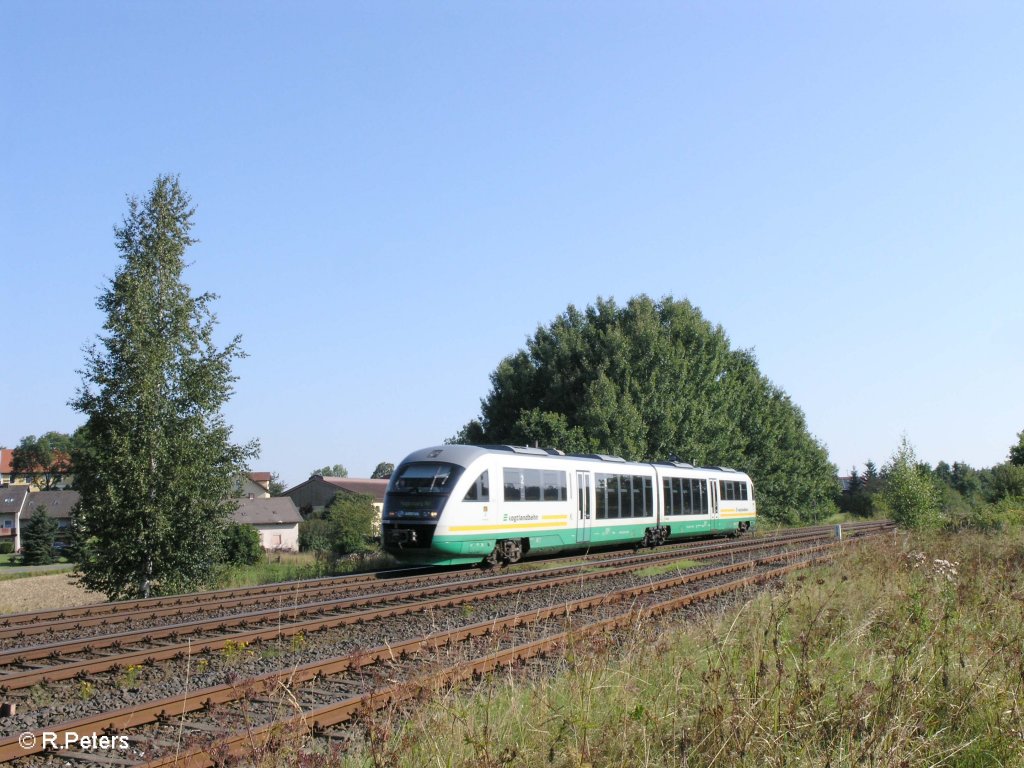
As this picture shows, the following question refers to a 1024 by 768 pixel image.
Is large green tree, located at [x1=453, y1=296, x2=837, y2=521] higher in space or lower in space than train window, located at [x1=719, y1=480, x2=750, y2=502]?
higher

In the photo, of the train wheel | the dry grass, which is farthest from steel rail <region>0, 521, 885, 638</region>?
the dry grass

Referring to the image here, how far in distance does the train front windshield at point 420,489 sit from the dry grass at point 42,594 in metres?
11.3

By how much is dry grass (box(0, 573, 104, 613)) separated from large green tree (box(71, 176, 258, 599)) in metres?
2.82

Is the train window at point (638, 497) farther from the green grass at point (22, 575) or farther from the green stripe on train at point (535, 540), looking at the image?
the green grass at point (22, 575)

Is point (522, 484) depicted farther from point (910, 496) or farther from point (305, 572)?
point (910, 496)

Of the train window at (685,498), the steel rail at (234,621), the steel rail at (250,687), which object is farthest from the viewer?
the train window at (685,498)

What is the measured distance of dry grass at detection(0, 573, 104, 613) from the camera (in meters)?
28.3

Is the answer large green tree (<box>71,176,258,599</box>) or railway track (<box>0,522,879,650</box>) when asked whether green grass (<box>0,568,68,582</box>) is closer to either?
large green tree (<box>71,176,258,599</box>)

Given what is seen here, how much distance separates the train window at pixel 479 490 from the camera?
758 inches

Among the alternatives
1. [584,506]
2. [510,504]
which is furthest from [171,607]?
[584,506]

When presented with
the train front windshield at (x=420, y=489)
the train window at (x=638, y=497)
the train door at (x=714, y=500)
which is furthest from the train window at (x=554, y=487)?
the train door at (x=714, y=500)

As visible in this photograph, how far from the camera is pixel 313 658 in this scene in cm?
912

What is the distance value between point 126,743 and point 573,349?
150ft

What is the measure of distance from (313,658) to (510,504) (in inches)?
453
